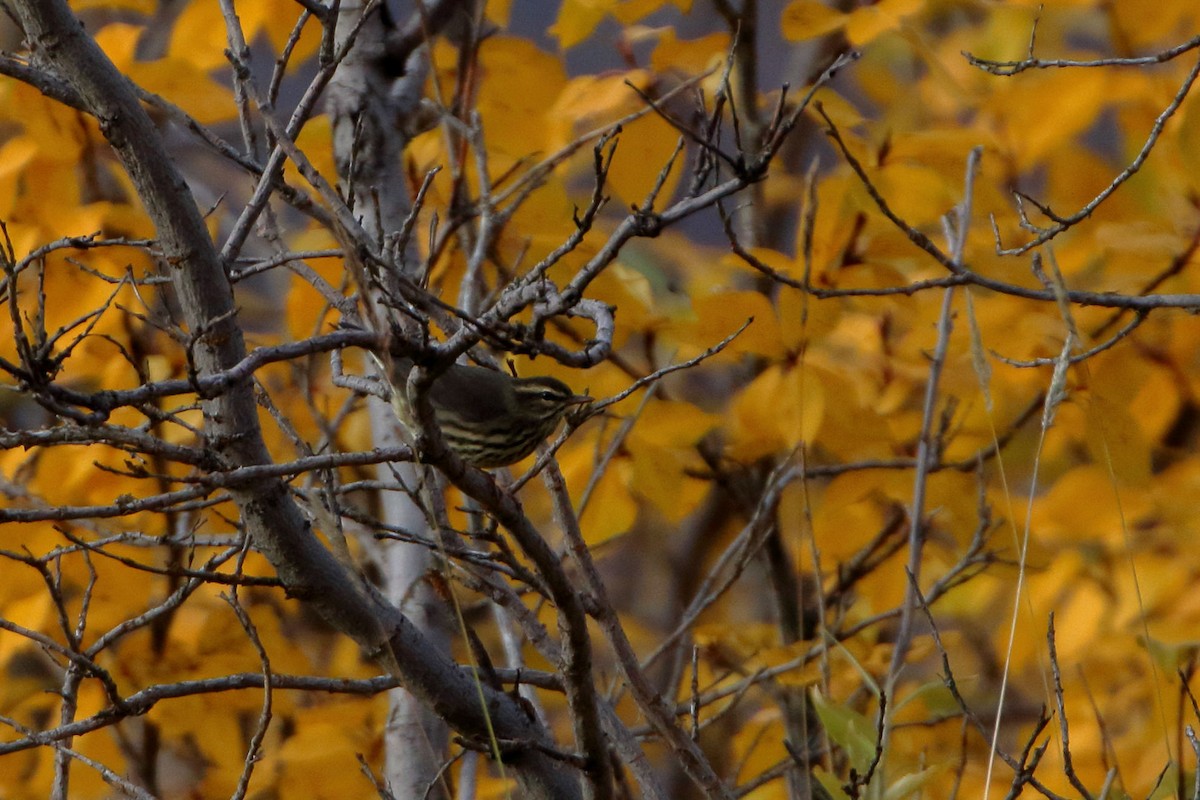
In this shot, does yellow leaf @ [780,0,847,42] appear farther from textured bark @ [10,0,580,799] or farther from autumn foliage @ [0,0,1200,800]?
textured bark @ [10,0,580,799]

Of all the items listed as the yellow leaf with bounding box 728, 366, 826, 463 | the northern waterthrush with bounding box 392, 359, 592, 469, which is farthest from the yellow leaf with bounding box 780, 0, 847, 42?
the northern waterthrush with bounding box 392, 359, 592, 469

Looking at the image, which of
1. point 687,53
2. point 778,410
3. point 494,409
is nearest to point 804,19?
point 687,53

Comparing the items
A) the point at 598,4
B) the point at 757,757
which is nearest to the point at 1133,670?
the point at 757,757

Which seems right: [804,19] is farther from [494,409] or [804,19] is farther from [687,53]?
[494,409]

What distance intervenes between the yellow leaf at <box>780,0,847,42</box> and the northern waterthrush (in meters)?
1.09

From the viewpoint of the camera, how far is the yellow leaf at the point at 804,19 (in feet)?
10.7

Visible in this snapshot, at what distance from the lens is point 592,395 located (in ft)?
11.2

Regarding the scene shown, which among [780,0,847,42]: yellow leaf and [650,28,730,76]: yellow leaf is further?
[650,28,730,76]: yellow leaf

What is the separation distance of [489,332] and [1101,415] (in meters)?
2.09

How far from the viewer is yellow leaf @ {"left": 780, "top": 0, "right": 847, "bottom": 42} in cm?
326

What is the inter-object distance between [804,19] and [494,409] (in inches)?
51.2

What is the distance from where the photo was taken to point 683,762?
254cm

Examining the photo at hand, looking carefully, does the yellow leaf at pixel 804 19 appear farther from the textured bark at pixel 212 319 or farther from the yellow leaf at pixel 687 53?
the textured bark at pixel 212 319

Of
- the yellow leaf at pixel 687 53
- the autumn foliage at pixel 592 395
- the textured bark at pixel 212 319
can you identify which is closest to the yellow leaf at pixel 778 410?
the autumn foliage at pixel 592 395
